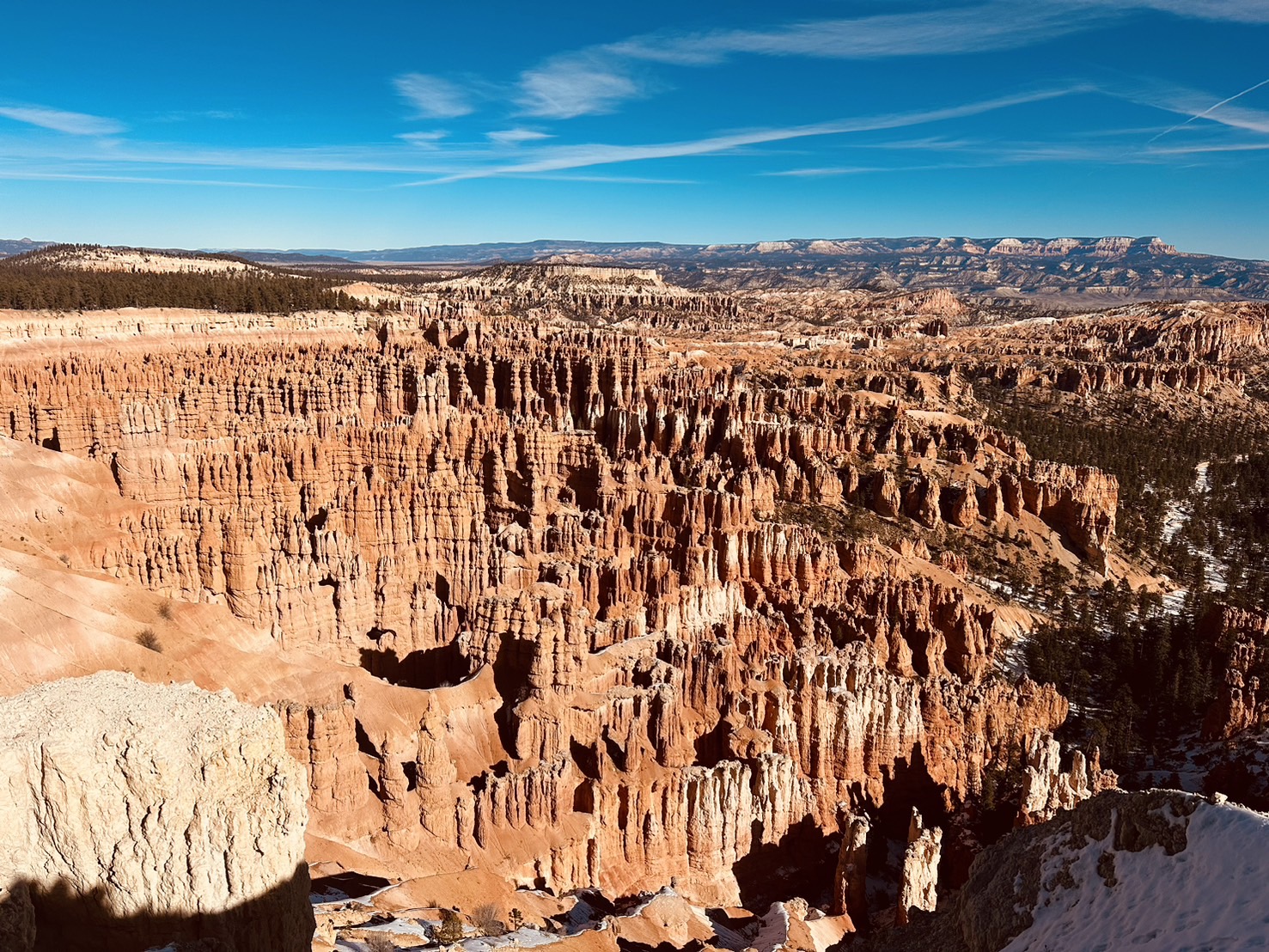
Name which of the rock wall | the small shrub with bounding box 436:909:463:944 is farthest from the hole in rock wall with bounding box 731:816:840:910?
the small shrub with bounding box 436:909:463:944

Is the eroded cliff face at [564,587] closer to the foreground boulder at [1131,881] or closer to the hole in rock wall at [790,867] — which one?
the hole in rock wall at [790,867]

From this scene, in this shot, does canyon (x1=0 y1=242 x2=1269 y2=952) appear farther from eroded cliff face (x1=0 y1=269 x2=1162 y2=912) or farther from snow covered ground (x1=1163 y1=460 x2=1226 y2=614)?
snow covered ground (x1=1163 y1=460 x2=1226 y2=614)

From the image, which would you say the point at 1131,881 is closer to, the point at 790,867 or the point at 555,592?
the point at 790,867

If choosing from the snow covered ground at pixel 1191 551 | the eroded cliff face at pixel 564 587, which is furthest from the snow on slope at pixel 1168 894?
the snow covered ground at pixel 1191 551

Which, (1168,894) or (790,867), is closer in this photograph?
(1168,894)

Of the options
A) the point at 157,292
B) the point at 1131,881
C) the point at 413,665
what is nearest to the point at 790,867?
the point at 413,665

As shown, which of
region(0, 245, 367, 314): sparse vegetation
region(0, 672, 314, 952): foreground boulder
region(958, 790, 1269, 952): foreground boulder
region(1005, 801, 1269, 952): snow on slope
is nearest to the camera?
region(0, 672, 314, 952): foreground boulder

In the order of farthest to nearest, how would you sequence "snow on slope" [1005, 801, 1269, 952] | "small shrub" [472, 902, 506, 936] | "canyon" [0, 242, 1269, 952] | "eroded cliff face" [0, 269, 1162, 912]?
"eroded cliff face" [0, 269, 1162, 912] → "canyon" [0, 242, 1269, 952] → "small shrub" [472, 902, 506, 936] → "snow on slope" [1005, 801, 1269, 952]

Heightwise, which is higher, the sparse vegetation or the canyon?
the sparse vegetation

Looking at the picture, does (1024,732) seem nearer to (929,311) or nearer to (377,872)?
(377,872)
